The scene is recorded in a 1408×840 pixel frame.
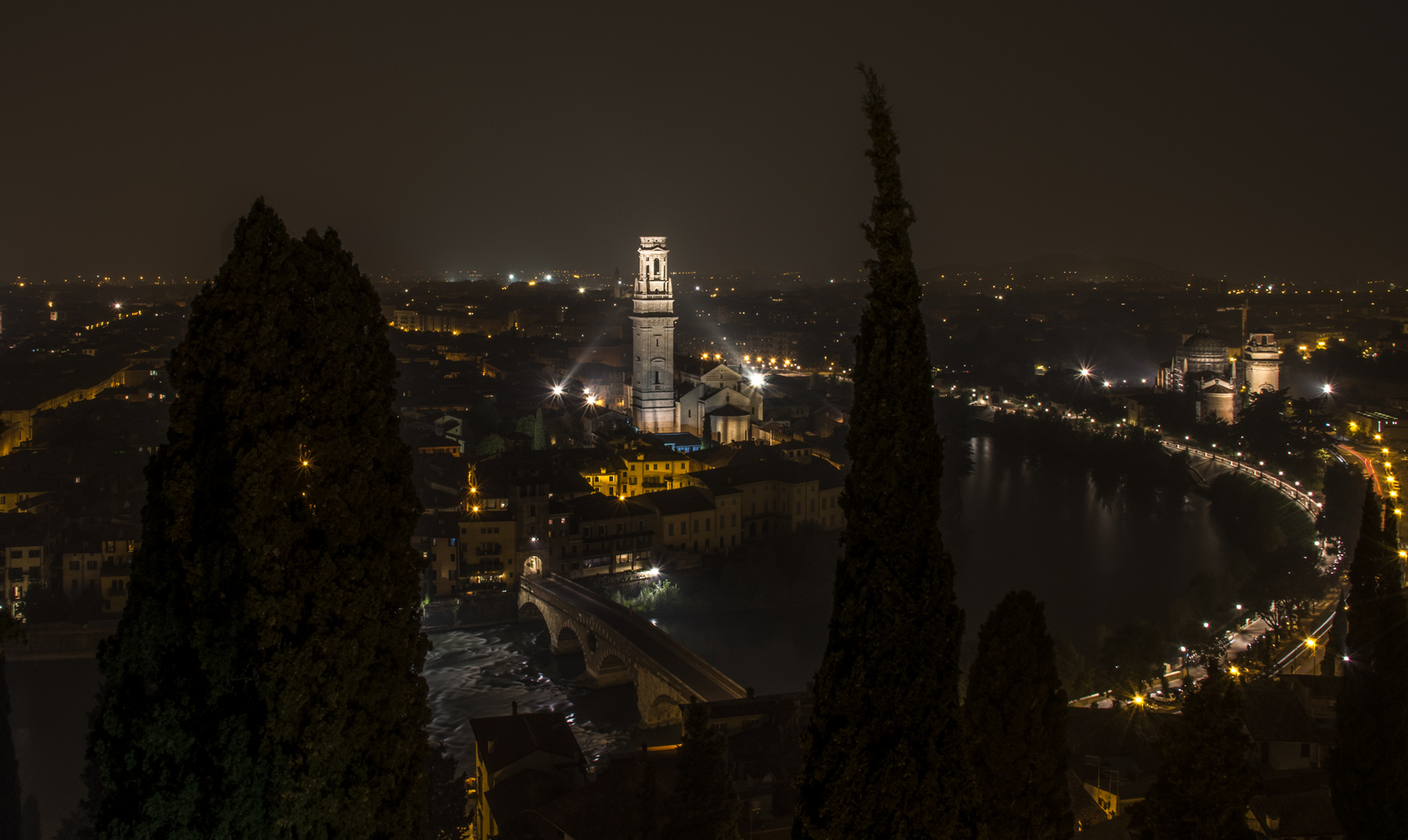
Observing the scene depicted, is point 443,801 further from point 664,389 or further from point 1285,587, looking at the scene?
point 664,389

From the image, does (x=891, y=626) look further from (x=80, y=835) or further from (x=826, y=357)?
(x=826, y=357)

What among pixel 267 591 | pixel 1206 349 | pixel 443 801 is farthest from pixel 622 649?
pixel 1206 349

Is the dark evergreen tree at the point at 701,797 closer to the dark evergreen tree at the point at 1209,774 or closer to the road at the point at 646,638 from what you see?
the dark evergreen tree at the point at 1209,774

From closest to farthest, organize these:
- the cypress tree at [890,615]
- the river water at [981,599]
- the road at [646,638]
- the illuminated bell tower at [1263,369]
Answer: the cypress tree at [890,615] → the road at [646,638] → the river water at [981,599] → the illuminated bell tower at [1263,369]

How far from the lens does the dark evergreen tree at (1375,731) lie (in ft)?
12.9

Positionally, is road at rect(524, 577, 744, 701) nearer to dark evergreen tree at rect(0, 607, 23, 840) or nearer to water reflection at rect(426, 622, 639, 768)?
water reflection at rect(426, 622, 639, 768)

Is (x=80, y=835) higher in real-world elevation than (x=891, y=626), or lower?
lower

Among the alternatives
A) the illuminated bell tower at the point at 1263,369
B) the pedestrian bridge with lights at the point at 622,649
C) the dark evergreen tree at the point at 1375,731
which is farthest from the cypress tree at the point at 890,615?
the illuminated bell tower at the point at 1263,369

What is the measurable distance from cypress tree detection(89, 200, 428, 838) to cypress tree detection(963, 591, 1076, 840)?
1808 millimetres

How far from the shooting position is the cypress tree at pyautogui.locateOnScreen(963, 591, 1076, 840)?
3240mm

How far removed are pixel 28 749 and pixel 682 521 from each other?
19.8ft

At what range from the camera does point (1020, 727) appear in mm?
3332

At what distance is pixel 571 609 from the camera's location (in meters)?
9.13

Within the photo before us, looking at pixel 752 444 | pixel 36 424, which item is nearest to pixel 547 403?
pixel 752 444
